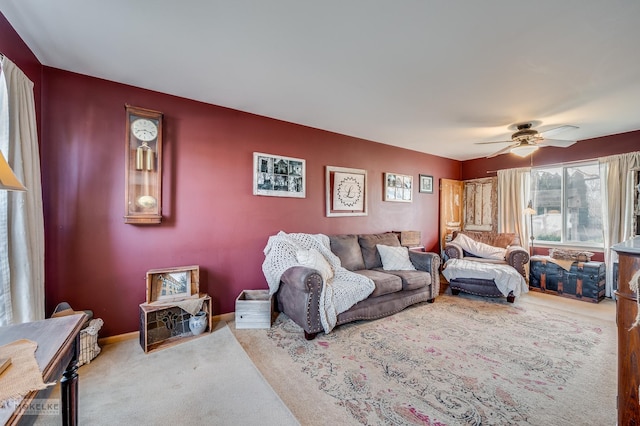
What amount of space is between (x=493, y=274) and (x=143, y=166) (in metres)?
4.47

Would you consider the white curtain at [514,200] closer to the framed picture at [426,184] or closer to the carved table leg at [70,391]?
the framed picture at [426,184]

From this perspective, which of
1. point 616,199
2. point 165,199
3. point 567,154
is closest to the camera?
point 165,199

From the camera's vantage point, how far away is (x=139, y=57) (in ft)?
7.11

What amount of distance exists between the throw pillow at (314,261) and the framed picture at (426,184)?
3005 millimetres

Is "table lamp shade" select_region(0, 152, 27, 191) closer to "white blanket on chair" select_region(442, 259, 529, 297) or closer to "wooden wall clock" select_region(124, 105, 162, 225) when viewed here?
"wooden wall clock" select_region(124, 105, 162, 225)

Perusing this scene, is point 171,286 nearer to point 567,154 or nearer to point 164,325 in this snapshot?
point 164,325

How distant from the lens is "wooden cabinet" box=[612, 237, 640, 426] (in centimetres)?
115

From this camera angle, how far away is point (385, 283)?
310 centimetres

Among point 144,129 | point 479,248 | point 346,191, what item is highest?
point 144,129

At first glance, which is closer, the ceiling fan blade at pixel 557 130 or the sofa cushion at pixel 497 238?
the ceiling fan blade at pixel 557 130

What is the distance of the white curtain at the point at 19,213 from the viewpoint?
5.47ft

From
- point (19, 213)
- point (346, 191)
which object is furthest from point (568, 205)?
point (19, 213)

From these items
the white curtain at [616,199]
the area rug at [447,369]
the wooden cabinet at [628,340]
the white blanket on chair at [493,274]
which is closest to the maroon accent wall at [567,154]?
the white curtain at [616,199]

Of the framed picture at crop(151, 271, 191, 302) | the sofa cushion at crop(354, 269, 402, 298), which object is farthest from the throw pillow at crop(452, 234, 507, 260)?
the framed picture at crop(151, 271, 191, 302)
